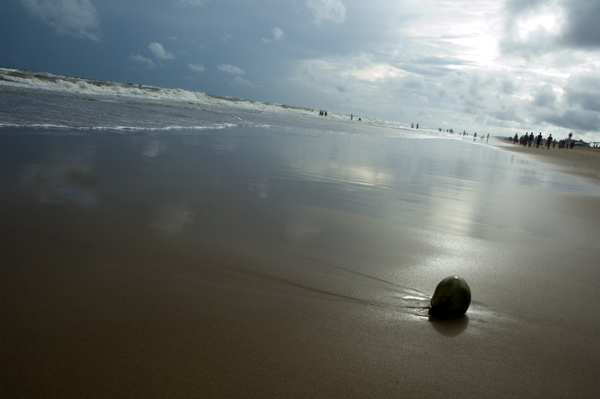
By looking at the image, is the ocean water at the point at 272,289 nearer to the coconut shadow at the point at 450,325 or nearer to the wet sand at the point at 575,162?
the coconut shadow at the point at 450,325

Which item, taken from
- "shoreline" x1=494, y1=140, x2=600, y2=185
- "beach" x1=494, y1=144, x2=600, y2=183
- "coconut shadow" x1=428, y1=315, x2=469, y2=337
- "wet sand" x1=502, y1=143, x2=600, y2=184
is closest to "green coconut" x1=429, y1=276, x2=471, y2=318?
"coconut shadow" x1=428, y1=315, x2=469, y2=337

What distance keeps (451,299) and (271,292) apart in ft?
3.86

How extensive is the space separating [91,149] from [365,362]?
672 centimetres

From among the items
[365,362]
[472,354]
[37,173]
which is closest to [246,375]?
[365,362]

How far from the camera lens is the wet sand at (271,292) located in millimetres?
1801

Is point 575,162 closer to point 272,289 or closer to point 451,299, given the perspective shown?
point 451,299

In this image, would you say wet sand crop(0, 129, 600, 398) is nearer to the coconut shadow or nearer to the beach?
the coconut shadow

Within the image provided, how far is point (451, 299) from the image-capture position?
2445 mm

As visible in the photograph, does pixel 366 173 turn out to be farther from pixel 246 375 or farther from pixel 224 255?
pixel 246 375

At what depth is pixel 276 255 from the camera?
10.5ft

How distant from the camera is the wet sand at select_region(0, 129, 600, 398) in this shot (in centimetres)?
180

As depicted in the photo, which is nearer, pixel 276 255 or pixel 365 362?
pixel 365 362

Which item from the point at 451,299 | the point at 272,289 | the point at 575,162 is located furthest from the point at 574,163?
the point at 272,289

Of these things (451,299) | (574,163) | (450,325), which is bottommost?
(450,325)
